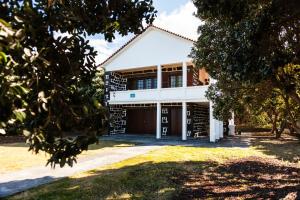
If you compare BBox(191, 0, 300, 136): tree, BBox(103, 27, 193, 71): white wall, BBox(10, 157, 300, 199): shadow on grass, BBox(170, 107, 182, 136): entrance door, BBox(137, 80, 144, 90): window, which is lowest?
BBox(10, 157, 300, 199): shadow on grass

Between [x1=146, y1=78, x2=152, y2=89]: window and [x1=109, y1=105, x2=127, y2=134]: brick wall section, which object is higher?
[x1=146, y1=78, x2=152, y2=89]: window

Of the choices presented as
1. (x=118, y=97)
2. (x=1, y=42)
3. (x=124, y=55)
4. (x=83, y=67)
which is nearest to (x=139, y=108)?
(x=118, y=97)

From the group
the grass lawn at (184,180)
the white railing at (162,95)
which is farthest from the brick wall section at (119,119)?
the grass lawn at (184,180)

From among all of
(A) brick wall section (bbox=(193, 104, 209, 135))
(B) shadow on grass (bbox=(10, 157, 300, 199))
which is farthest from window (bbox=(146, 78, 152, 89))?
(B) shadow on grass (bbox=(10, 157, 300, 199))

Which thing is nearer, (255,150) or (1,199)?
(1,199)

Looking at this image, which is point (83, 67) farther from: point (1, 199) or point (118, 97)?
point (118, 97)

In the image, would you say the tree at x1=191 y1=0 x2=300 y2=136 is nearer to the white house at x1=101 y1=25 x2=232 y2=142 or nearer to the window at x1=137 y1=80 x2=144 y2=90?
the white house at x1=101 y1=25 x2=232 y2=142

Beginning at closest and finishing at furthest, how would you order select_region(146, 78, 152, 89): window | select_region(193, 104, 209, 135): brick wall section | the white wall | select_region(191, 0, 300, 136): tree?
1. select_region(191, 0, 300, 136): tree
2. the white wall
3. select_region(193, 104, 209, 135): brick wall section
4. select_region(146, 78, 152, 89): window

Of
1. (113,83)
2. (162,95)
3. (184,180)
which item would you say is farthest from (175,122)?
(184,180)

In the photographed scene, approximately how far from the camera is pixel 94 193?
9.12 metres

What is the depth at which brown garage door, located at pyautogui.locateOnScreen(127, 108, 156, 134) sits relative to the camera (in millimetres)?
30562

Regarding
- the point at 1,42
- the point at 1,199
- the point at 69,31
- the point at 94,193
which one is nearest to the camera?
the point at 1,42

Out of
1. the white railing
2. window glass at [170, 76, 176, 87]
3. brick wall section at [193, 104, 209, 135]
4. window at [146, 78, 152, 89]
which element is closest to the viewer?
the white railing

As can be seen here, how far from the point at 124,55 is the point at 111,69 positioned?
1.86 meters
